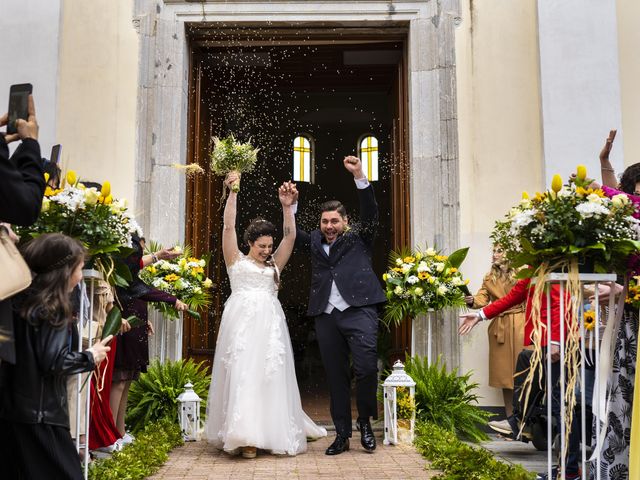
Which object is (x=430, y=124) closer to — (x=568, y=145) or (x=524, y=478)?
(x=568, y=145)

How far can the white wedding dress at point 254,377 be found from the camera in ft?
20.3

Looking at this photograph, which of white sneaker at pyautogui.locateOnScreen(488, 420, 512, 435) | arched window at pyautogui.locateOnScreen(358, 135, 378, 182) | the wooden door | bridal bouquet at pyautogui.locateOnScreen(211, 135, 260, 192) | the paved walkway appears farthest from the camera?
arched window at pyautogui.locateOnScreen(358, 135, 378, 182)

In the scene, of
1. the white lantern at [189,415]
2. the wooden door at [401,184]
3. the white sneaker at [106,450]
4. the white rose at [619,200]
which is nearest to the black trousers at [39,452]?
the white sneaker at [106,450]

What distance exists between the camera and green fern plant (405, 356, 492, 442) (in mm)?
7312

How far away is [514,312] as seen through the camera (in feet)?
25.4

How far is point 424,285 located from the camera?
7.54m

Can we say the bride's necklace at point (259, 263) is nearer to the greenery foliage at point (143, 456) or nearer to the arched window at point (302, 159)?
the greenery foliage at point (143, 456)

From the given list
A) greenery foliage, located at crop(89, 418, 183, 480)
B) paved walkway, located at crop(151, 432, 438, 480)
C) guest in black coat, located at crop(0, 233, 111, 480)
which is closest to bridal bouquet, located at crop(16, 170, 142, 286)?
guest in black coat, located at crop(0, 233, 111, 480)

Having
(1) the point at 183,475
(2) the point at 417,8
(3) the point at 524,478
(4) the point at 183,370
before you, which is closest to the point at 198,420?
(4) the point at 183,370

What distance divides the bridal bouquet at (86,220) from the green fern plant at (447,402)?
379cm

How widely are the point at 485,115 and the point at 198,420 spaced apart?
13.9ft

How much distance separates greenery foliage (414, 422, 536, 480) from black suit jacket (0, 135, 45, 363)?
283 cm

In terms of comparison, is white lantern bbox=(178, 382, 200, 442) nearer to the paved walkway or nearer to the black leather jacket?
the paved walkway

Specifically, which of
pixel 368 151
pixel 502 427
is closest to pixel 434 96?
pixel 502 427
